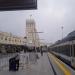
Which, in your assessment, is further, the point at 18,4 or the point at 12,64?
the point at 12,64

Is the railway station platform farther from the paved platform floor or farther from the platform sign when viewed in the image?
the platform sign

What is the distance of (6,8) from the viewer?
15.0 m

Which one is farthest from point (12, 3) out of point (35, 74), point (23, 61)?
point (23, 61)

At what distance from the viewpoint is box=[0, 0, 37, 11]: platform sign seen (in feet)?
44.5

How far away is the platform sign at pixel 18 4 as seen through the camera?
1357 cm

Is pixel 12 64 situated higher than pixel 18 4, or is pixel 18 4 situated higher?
pixel 18 4

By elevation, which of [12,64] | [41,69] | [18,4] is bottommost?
[41,69]

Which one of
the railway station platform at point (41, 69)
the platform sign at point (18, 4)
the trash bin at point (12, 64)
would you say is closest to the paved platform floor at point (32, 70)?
the railway station platform at point (41, 69)

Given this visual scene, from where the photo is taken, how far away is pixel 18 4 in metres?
14.1

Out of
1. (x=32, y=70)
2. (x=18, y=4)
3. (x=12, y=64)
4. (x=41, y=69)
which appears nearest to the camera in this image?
(x=18, y=4)

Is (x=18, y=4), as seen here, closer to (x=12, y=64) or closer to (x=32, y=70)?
(x=12, y=64)

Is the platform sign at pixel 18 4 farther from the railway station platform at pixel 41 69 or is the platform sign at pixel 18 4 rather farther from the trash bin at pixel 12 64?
the trash bin at pixel 12 64

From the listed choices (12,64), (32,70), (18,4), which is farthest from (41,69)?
(18,4)

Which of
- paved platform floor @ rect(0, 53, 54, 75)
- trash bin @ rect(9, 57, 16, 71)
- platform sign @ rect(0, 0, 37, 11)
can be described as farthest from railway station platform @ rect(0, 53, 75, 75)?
platform sign @ rect(0, 0, 37, 11)
